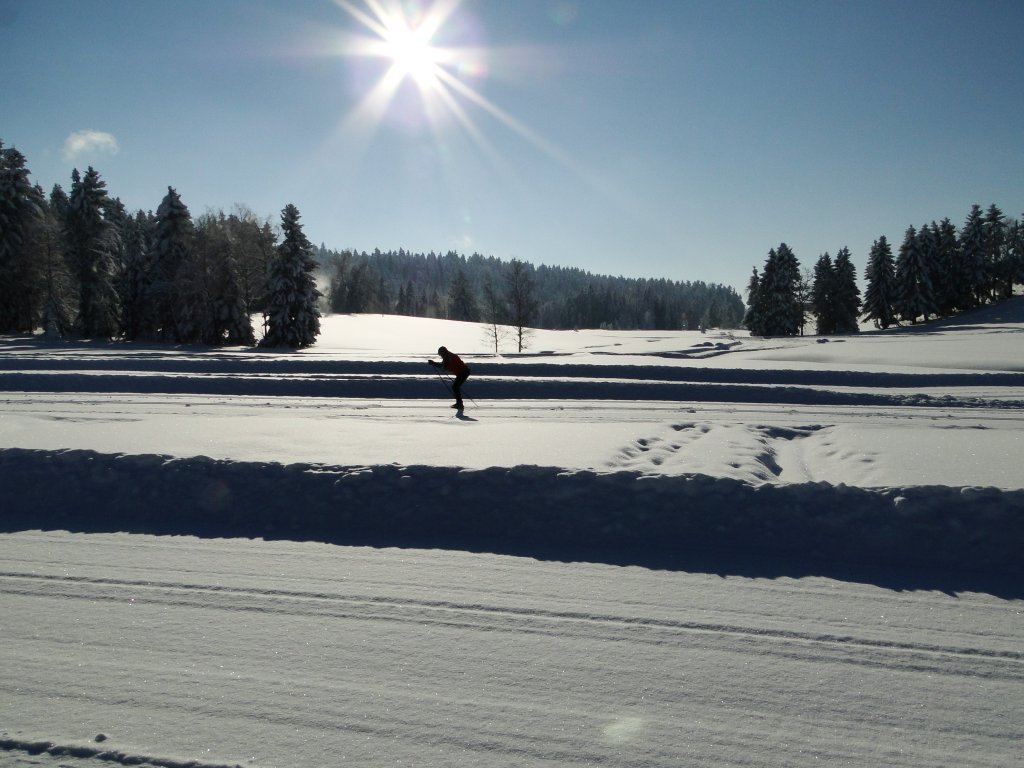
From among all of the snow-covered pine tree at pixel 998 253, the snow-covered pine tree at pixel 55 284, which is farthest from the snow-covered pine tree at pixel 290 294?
the snow-covered pine tree at pixel 998 253

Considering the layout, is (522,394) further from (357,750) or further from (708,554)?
(357,750)

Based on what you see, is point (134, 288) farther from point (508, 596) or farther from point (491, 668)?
point (491, 668)

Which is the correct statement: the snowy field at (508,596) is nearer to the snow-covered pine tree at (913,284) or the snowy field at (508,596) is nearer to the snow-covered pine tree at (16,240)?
the snow-covered pine tree at (16,240)

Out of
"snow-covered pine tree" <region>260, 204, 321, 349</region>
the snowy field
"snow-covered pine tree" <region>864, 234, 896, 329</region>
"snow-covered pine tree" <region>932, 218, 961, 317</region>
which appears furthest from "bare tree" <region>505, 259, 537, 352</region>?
"snow-covered pine tree" <region>932, 218, 961, 317</region>

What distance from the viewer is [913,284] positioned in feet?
211

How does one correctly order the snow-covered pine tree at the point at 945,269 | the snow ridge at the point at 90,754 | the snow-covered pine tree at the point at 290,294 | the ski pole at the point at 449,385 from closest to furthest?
the snow ridge at the point at 90,754 < the ski pole at the point at 449,385 < the snow-covered pine tree at the point at 290,294 < the snow-covered pine tree at the point at 945,269

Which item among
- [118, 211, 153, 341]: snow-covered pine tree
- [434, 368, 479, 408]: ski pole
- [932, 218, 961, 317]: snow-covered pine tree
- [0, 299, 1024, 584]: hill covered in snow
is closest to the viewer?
[0, 299, 1024, 584]: hill covered in snow

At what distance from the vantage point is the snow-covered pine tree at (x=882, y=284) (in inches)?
2598

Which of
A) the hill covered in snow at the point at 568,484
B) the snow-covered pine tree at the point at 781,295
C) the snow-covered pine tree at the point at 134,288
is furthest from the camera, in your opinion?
the snow-covered pine tree at the point at 781,295

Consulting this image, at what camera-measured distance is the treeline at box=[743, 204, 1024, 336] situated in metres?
63.3

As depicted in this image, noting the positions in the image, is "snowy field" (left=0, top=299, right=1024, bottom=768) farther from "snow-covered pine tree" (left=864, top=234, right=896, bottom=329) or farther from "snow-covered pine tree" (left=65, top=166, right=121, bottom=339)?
"snow-covered pine tree" (left=864, top=234, right=896, bottom=329)

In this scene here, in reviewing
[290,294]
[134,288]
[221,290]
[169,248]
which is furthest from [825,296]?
[134,288]

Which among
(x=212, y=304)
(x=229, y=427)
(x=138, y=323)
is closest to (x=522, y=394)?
(x=229, y=427)

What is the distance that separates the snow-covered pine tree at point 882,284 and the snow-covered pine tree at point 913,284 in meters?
0.86
